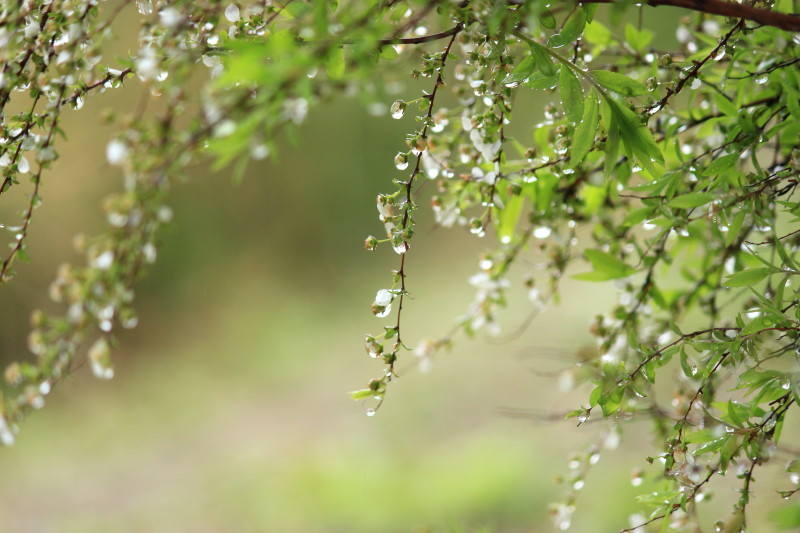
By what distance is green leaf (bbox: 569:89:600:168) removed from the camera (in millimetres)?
520

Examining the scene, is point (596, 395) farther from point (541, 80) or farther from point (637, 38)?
point (637, 38)

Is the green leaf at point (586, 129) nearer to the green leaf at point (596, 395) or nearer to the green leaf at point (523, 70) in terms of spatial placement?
the green leaf at point (523, 70)

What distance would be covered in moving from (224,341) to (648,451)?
7.11ft

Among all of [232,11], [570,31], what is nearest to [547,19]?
[570,31]

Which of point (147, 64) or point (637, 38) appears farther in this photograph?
point (637, 38)

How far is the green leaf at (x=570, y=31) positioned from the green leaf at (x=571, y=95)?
0.02 m

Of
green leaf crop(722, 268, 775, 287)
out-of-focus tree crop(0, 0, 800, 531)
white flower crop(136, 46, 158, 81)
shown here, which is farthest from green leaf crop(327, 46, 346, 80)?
green leaf crop(722, 268, 775, 287)

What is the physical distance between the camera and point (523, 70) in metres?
0.51

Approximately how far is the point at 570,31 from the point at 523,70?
0.14 ft

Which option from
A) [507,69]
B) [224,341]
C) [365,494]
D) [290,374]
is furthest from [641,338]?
[224,341]

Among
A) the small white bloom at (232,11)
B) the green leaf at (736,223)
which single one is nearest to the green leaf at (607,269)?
the green leaf at (736,223)

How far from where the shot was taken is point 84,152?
286 cm

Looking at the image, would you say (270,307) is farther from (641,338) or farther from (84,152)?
(641,338)

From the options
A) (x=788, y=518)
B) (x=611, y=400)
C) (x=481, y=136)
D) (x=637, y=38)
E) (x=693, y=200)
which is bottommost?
A: (x=788, y=518)
